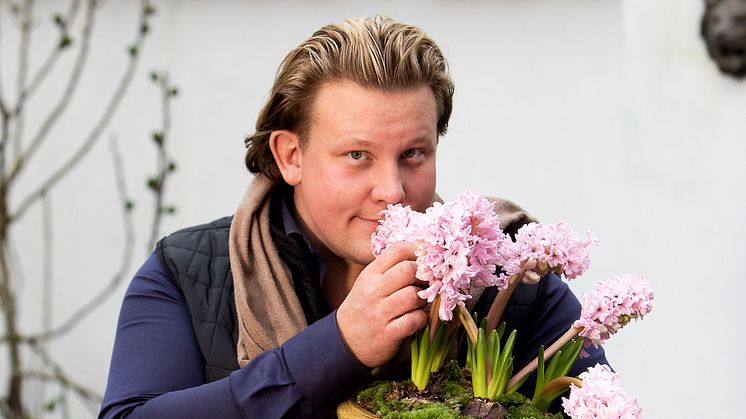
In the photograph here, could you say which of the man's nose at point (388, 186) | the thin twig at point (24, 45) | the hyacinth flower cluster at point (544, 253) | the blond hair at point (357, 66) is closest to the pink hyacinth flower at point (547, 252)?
the hyacinth flower cluster at point (544, 253)

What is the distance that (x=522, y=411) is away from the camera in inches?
69.2

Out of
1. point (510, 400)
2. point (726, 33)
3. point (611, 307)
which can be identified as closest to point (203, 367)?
point (510, 400)

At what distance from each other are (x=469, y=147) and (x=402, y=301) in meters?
2.29

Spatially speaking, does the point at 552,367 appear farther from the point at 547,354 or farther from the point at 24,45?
the point at 24,45

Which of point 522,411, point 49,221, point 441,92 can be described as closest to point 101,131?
point 49,221

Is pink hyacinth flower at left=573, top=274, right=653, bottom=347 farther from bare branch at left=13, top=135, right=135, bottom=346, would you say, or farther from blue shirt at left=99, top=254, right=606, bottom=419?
bare branch at left=13, top=135, right=135, bottom=346

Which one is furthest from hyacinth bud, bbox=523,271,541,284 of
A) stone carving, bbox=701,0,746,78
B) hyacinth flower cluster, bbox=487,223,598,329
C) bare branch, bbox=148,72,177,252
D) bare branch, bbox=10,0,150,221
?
bare branch, bbox=10,0,150,221

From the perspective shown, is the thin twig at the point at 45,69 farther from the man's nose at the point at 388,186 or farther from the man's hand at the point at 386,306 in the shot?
the man's hand at the point at 386,306

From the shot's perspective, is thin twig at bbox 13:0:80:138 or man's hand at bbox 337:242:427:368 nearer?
man's hand at bbox 337:242:427:368

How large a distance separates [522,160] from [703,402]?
1.04 metres

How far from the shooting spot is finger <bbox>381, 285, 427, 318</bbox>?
1.77 metres

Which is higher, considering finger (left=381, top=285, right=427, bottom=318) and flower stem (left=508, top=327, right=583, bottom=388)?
finger (left=381, top=285, right=427, bottom=318)

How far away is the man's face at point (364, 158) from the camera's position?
203cm

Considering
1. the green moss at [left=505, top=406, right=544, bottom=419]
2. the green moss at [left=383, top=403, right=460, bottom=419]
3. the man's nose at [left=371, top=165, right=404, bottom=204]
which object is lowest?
the green moss at [left=505, top=406, right=544, bottom=419]
